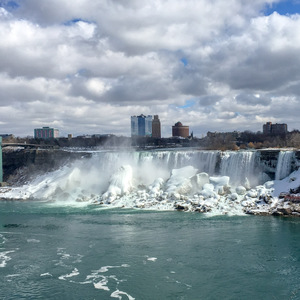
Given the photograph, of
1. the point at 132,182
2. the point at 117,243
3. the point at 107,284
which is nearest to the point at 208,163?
the point at 132,182

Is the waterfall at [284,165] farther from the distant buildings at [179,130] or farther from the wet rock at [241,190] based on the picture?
the distant buildings at [179,130]

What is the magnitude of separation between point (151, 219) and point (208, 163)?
1663cm

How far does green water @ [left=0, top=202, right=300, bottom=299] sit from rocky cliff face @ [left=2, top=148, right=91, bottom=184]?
82.5 feet

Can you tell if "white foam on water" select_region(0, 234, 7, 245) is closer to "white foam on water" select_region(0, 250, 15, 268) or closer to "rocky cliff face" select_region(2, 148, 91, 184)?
"white foam on water" select_region(0, 250, 15, 268)

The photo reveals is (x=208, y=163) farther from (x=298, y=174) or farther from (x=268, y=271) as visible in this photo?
(x=268, y=271)

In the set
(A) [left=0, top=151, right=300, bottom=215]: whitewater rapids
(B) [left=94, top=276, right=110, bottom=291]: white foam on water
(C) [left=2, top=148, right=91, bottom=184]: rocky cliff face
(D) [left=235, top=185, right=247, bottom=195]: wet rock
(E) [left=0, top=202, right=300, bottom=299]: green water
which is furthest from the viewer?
(C) [left=2, top=148, right=91, bottom=184]: rocky cliff face

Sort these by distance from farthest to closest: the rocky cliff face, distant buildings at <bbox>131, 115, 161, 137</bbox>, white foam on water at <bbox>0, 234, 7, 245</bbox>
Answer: distant buildings at <bbox>131, 115, 161, 137</bbox>
the rocky cliff face
white foam on water at <bbox>0, 234, 7, 245</bbox>

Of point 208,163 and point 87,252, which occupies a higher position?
point 208,163

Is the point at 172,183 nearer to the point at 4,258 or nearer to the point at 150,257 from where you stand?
the point at 150,257

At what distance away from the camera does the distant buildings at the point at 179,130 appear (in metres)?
163

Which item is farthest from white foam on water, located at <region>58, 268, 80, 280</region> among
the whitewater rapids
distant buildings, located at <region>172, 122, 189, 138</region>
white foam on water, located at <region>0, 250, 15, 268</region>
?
distant buildings, located at <region>172, 122, 189, 138</region>

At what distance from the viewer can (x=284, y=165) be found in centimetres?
3766

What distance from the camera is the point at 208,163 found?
42500 mm

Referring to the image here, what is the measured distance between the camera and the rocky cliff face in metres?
53.5
